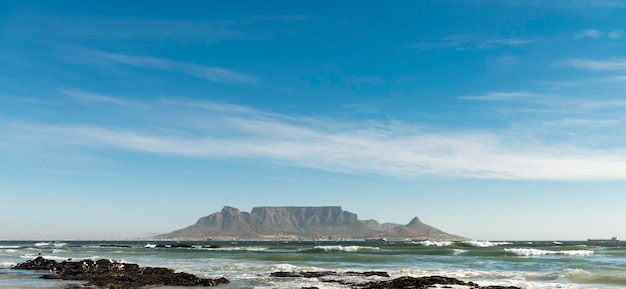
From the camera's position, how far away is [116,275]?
1107 inches

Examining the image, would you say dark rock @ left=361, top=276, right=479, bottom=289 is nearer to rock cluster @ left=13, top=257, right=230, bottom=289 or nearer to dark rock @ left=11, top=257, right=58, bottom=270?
rock cluster @ left=13, top=257, right=230, bottom=289

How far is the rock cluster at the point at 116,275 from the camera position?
82.4 feet

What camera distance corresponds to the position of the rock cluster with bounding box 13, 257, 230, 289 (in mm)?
25109

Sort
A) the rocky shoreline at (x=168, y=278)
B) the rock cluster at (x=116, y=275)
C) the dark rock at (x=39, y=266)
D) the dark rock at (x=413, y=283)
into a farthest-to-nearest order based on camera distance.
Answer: the dark rock at (x=39, y=266)
the rock cluster at (x=116, y=275)
the rocky shoreline at (x=168, y=278)
the dark rock at (x=413, y=283)

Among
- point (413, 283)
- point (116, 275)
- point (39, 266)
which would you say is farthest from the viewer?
point (39, 266)

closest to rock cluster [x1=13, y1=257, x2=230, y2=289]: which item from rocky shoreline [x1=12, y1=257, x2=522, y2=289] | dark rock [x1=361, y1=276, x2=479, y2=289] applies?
rocky shoreline [x1=12, y1=257, x2=522, y2=289]

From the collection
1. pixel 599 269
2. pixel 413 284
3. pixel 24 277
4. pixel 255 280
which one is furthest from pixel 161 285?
pixel 599 269

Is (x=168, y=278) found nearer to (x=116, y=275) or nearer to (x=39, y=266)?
(x=116, y=275)

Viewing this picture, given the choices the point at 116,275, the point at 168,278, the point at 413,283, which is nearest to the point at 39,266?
the point at 116,275

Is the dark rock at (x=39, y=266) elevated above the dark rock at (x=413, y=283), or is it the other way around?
the dark rock at (x=413, y=283)

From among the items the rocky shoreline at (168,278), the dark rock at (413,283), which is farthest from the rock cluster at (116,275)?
the dark rock at (413,283)

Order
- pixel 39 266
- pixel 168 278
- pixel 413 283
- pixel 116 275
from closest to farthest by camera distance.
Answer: pixel 413 283, pixel 168 278, pixel 116 275, pixel 39 266

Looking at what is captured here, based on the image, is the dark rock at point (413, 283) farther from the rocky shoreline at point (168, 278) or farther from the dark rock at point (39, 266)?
the dark rock at point (39, 266)

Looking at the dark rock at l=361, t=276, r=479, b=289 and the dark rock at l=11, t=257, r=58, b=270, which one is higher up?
the dark rock at l=361, t=276, r=479, b=289
